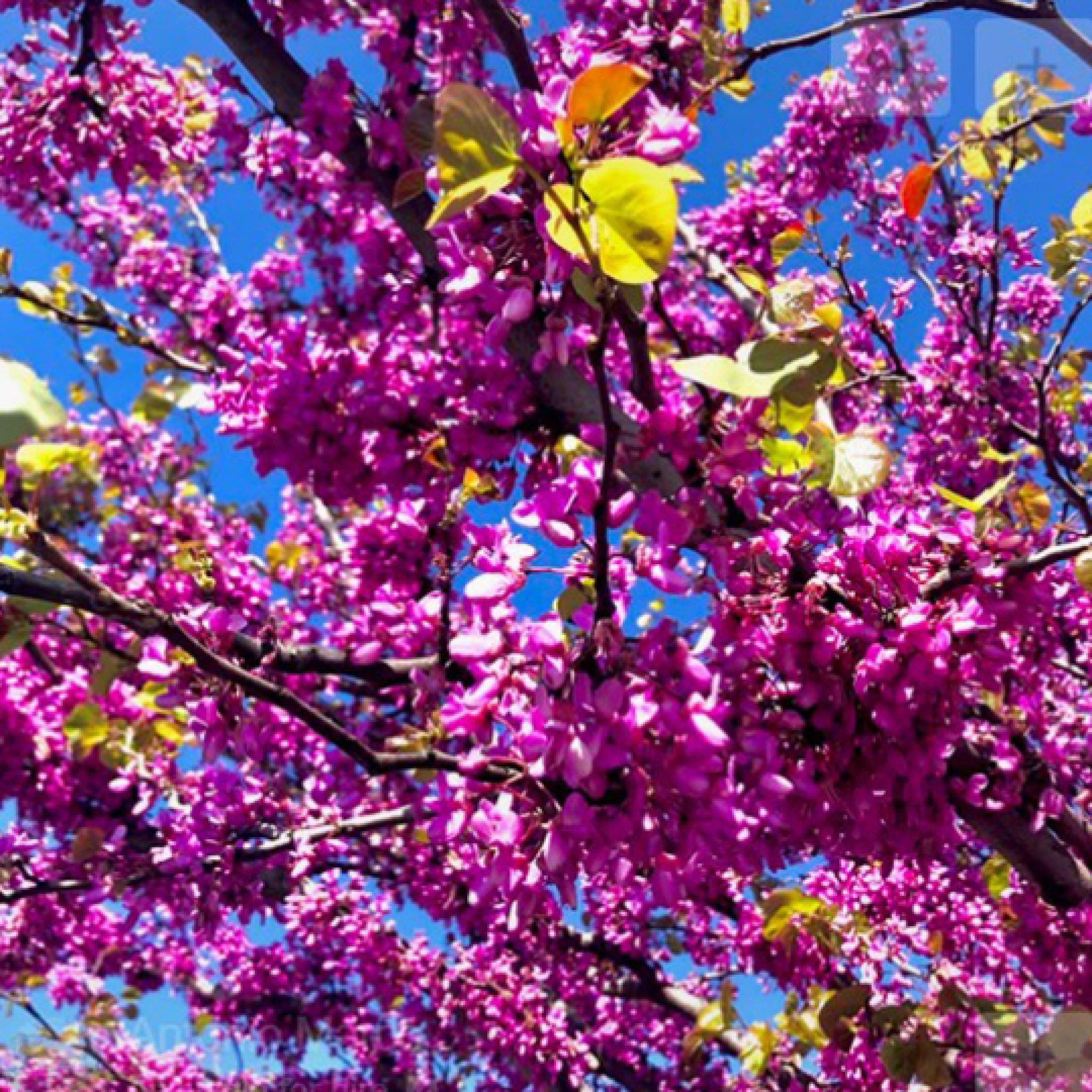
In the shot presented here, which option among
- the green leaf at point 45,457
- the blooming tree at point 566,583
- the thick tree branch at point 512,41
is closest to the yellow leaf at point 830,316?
the blooming tree at point 566,583

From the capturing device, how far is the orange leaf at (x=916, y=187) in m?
1.91

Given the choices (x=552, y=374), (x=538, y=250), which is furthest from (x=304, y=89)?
(x=538, y=250)

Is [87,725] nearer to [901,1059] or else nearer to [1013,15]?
[901,1059]

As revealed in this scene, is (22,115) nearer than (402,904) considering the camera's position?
Yes

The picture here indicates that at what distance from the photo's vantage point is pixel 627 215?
3.18ft

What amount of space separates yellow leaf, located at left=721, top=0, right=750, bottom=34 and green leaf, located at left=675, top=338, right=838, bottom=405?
5.46 ft

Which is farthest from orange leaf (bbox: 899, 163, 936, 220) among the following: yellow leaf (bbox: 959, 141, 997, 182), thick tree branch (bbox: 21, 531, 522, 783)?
thick tree branch (bbox: 21, 531, 522, 783)

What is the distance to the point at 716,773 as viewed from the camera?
1387 mm

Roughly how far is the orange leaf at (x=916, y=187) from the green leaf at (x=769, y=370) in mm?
790

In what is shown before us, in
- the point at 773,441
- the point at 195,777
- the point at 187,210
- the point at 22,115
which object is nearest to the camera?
the point at 773,441

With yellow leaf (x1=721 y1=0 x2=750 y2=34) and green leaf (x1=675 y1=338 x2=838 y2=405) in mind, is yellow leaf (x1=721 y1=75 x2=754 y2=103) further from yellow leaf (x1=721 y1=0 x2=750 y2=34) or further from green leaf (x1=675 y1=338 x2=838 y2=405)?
green leaf (x1=675 y1=338 x2=838 y2=405)

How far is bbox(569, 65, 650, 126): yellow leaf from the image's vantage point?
3.21 ft

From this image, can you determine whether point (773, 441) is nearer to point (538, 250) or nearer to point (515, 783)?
point (538, 250)

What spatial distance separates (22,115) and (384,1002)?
16.3 ft
